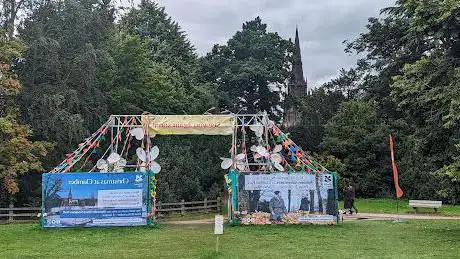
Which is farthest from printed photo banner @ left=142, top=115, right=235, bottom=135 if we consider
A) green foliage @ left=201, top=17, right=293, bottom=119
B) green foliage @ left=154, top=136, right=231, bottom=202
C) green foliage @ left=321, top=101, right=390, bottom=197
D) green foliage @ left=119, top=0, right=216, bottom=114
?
green foliage @ left=201, top=17, right=293, bottom=119

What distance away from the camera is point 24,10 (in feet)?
118

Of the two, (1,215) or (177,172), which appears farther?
(177,172)

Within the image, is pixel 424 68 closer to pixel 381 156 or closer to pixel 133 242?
pixel 133 242

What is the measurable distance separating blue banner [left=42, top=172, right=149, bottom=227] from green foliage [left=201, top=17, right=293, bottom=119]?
128 feet

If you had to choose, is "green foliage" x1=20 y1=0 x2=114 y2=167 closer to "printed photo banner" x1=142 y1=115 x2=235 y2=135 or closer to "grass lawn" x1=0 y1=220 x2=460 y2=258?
"printed photo banner" x1=142 y1=115 x2=235 y2=135

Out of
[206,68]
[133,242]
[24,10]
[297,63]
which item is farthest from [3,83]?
[297,63]

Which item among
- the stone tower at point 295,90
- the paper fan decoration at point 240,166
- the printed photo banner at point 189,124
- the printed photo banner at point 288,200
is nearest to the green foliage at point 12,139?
the printed photo banner at point 189,124

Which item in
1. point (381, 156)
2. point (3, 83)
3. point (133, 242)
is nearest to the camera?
point (133, 242)

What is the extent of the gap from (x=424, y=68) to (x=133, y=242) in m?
12.0

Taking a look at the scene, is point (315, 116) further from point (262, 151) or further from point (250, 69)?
point (262, 151)

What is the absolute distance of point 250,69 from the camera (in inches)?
2539

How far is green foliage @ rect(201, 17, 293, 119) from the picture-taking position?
2564 inches

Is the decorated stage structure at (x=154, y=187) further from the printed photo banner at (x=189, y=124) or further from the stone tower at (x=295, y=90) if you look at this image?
the stone tower at (x=295, y=90)

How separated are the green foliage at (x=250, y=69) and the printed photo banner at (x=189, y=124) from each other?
36.5 m
